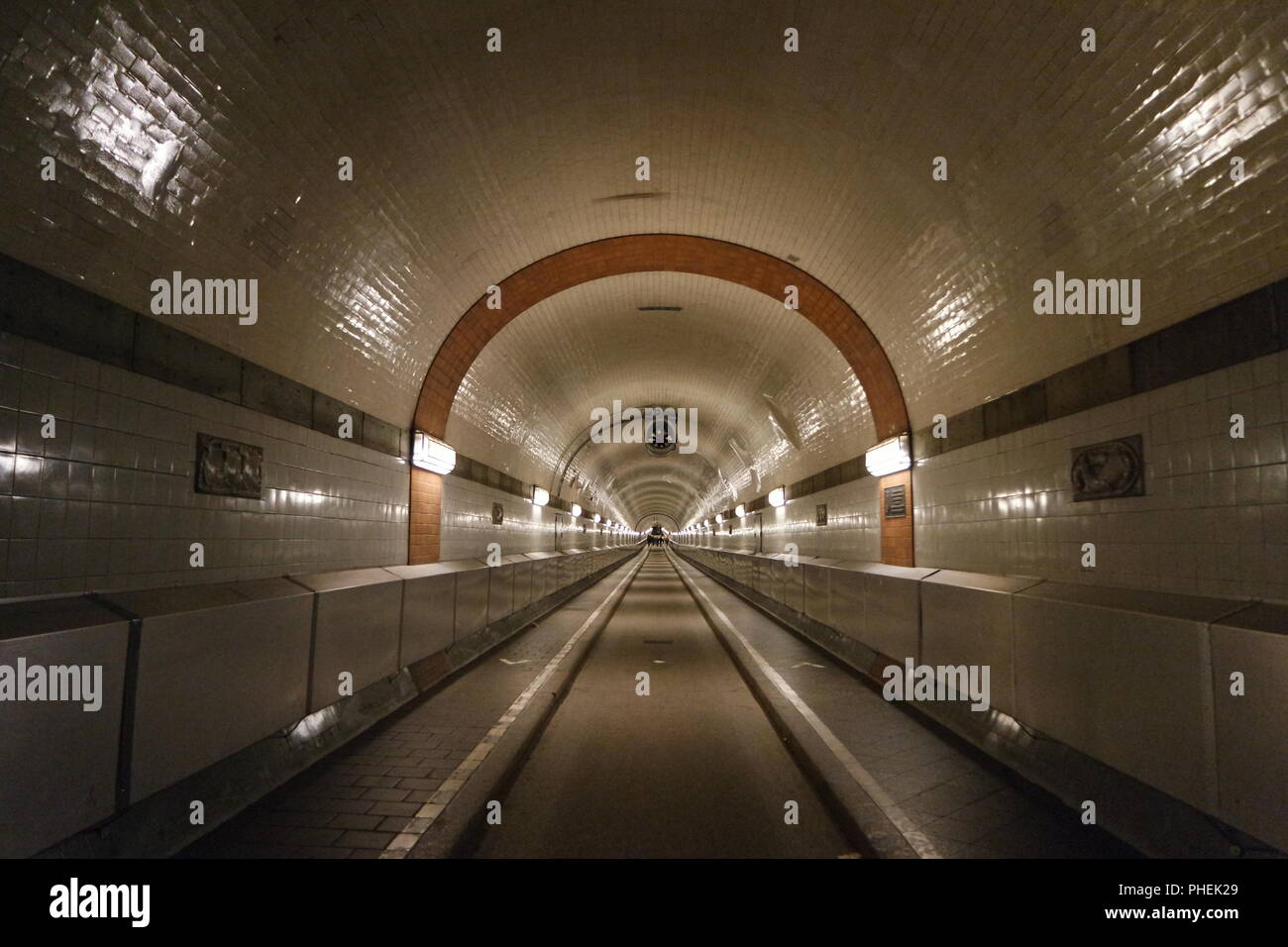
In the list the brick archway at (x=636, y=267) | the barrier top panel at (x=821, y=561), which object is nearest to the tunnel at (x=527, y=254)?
the brick archway at (x=636, y=267)

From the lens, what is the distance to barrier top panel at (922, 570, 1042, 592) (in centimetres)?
509

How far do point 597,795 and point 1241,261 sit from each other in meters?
5.31

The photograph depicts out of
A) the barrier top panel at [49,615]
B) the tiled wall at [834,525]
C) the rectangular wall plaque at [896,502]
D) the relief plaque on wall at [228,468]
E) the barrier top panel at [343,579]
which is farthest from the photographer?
the tiled wall at [834,525]

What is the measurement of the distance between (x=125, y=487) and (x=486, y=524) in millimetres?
8231

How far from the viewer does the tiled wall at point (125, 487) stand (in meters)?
3.28

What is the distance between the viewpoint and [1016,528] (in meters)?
6.03

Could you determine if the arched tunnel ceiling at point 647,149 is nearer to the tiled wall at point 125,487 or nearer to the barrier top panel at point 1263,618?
the tiled wall at point 125,487

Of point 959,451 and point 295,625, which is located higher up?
point 959,451

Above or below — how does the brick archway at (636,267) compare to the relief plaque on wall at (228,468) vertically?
above

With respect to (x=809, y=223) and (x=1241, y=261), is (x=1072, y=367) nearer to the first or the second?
(x=1241, y=261)

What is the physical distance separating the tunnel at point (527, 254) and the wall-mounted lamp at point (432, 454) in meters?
0.10

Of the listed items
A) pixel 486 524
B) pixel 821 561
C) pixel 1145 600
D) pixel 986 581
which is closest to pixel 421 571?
pixel 486 524

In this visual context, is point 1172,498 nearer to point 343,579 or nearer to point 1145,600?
point 1145,600
